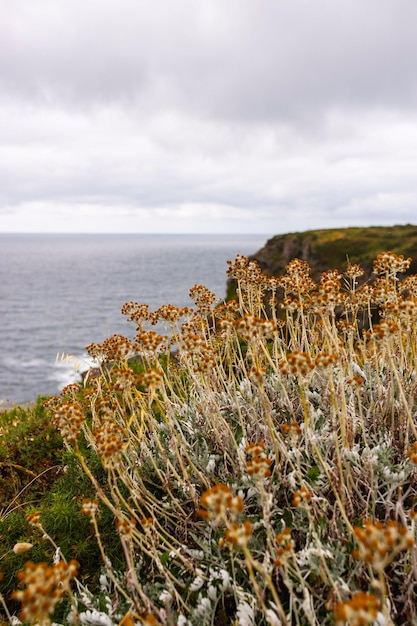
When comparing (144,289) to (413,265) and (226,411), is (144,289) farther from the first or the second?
(226,411)

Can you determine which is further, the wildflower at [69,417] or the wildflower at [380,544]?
the wildflower at [69,417]

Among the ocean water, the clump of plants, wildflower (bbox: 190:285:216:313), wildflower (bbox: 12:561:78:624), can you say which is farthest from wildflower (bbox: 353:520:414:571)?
the ocean water

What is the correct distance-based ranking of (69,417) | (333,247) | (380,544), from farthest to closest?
(333,247) → (69,417) → (380,544)

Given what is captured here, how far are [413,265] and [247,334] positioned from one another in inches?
852

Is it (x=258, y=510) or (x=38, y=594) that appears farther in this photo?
(x=258, y=510)

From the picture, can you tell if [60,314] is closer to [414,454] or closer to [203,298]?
[203,298]

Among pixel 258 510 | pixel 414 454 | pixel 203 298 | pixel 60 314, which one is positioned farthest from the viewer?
pixel 60 314

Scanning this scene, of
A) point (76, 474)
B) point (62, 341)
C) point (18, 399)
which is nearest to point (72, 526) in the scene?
point (76, 474)

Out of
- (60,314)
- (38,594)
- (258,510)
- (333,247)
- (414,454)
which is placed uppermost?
(333,247)

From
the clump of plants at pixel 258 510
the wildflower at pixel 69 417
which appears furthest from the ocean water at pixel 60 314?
the wildflower at pixel 69 417

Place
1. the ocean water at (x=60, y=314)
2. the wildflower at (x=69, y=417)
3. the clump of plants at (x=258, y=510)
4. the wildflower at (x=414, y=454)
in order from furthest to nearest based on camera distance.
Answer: the ocean water at (x=60, y=314)
the wildflower at (x=69, y=417)
the wildflower at (x=414, y=454)
the clump of plants at (x=258, y=510)

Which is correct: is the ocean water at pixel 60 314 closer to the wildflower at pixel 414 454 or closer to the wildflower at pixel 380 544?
A: the wildflower at pixel 414 454

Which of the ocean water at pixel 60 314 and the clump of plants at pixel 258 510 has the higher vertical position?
the clump of plants at pixel 258 510

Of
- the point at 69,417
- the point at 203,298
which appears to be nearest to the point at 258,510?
the point at 69,417
